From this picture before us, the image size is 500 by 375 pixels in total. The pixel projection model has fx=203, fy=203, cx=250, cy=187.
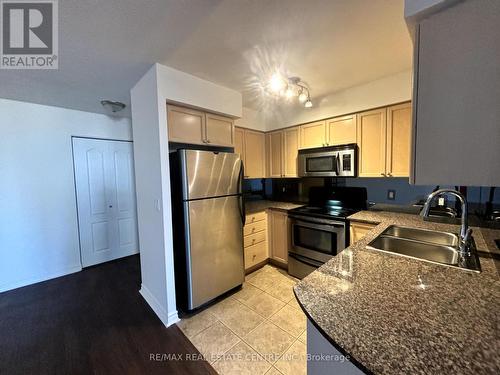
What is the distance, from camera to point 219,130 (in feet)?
7.90

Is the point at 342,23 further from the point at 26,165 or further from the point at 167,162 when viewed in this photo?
the point at 26,165

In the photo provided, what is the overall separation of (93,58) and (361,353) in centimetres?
249

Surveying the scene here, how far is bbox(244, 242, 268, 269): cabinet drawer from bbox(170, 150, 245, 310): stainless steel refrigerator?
0.45m

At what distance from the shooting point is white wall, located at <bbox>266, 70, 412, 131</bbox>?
2.13 meters

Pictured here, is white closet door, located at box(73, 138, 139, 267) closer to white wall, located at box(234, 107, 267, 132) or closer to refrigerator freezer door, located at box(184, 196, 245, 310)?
white wall, located at box(234, 107, 267, 132)

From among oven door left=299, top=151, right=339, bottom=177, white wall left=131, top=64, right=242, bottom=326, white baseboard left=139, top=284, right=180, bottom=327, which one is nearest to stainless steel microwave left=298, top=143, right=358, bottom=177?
oven door left=299, top=151, right=339, bottom=177

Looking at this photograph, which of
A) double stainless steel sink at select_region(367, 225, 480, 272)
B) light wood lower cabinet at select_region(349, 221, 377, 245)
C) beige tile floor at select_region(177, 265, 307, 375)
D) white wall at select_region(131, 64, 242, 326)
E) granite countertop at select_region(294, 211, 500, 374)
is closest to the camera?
granite countertop at select_region(294, 211, 500, 374)

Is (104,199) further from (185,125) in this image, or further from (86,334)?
(185,125)

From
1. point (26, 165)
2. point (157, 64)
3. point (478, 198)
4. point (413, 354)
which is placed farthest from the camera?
point (26, 165)

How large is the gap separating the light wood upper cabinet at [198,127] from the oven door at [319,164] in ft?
3.53

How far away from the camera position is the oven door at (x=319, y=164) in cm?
260

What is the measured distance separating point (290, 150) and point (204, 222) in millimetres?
1767

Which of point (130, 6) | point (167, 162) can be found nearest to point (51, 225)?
point (167, 162)

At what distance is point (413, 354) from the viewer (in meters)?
0.54
